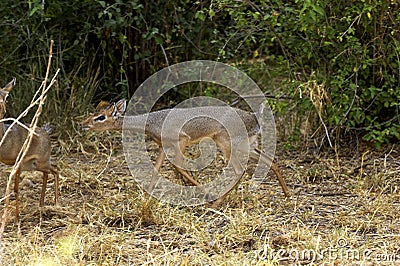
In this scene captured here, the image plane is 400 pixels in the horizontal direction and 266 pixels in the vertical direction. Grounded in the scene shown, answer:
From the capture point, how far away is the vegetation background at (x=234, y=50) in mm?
5617

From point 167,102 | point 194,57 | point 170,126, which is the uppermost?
point 170,126

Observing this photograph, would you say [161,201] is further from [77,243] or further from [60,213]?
[77,243]

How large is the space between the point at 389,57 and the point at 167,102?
2.90 m

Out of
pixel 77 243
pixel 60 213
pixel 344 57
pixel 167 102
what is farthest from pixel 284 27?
pixel 77 243

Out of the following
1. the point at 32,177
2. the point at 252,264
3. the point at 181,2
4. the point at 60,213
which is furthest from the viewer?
the point at 181,2

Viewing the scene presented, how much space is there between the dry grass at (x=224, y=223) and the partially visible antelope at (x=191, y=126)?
1.02 feet

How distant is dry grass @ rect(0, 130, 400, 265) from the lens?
145 inches

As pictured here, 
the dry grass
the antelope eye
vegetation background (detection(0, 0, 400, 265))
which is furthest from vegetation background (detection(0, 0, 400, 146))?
the antelope eye

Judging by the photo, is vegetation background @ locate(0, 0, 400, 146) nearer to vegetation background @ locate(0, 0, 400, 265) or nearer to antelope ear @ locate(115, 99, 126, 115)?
vegetation background @ locate(0, 0, 400, 265)

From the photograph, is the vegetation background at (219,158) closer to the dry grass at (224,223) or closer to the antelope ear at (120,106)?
the dry grass at (224,223)

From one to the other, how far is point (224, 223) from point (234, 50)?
8.91ft

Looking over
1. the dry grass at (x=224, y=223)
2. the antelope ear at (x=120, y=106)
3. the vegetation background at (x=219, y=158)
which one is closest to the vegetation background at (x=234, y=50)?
the vegetation background at (x=219, y=158)

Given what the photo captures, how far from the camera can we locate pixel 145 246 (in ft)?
13.0

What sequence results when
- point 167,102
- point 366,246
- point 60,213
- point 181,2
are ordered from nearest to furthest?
point 366,246
point 60,213
point 181,2
point 167,102
